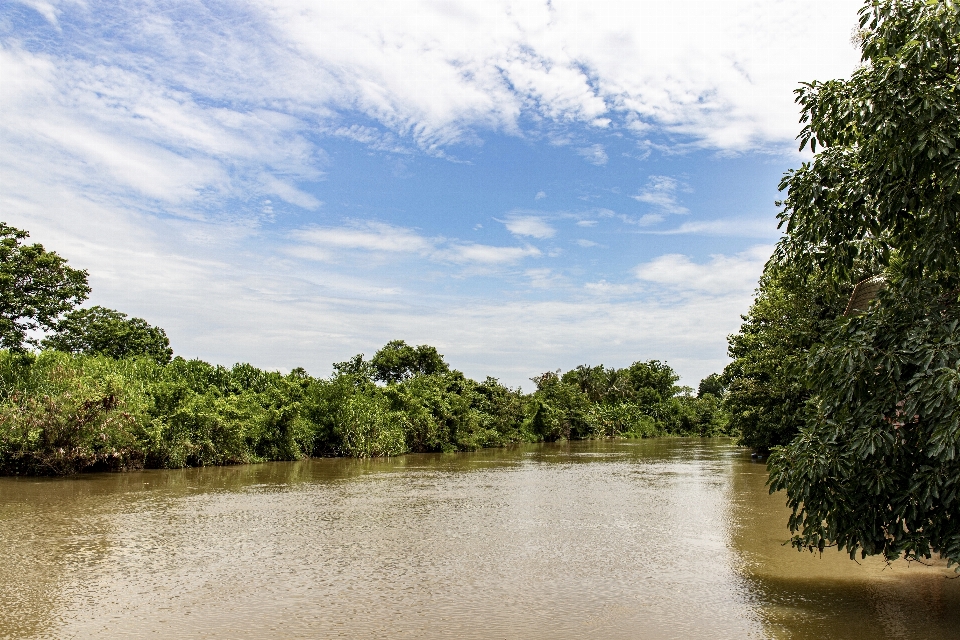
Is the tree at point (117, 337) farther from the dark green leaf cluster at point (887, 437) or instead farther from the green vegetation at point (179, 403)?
the dark green leaf cluster at point (887, 437)

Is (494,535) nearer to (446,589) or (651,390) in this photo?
(446,589)

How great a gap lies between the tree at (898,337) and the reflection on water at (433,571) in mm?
945

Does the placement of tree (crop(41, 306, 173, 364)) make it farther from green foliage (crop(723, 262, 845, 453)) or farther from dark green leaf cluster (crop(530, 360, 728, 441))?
green foliage (crop(723, 262, 845, 453))

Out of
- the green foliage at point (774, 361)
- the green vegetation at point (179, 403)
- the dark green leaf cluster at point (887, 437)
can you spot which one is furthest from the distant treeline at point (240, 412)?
the dark green leaf cluster at point (887, 437)

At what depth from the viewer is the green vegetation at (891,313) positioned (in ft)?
16.8

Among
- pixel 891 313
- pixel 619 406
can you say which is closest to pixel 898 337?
pixel 891 313

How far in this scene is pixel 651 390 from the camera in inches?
2422

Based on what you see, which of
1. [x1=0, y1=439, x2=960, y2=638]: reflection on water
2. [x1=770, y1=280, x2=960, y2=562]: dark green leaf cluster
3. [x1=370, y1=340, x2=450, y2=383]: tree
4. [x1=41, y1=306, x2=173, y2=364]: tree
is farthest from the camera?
[x1=370, y1=340, x2=450, y2=383]: tree

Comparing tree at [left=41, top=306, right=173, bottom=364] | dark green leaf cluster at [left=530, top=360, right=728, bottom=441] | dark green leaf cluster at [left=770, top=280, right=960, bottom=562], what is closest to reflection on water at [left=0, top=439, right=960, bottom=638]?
dark green leaf cluster at [left=770, top=280, right=960, bottom=562]

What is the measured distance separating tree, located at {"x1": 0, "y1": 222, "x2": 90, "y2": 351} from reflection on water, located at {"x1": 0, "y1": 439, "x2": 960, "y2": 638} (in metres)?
8.34

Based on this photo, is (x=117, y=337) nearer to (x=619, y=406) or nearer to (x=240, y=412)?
(x=240, y=412)

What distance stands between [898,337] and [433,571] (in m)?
5.00

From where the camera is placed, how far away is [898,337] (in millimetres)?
5508

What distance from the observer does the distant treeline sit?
16.0 m
